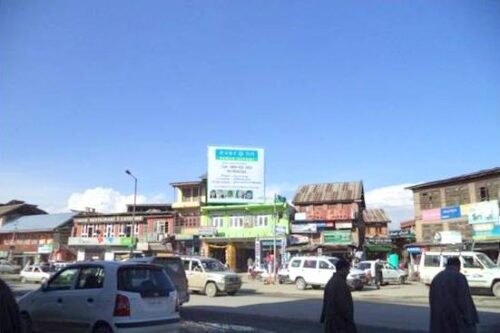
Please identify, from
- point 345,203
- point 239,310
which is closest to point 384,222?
point 345,203

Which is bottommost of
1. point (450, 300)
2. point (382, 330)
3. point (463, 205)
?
point (382, 330)

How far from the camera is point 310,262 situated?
32.6 meters

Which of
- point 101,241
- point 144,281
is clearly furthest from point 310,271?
point 101,241

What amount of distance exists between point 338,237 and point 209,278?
103ft

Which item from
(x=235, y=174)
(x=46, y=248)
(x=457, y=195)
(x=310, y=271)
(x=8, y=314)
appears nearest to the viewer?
(x=8, y=314)

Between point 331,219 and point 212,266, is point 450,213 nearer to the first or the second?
point 331,219

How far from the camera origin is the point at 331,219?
57.3m

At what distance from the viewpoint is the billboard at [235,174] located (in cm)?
4453

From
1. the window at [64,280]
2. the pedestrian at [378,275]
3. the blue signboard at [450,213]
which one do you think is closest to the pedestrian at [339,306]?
the window at [64,280]

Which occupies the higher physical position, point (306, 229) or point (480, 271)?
point (306, 229)

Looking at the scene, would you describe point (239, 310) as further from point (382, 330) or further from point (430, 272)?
point (430, 272)

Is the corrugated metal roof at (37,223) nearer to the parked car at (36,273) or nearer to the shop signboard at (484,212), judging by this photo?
the parked car at (36,273)

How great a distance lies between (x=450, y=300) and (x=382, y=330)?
6.56m

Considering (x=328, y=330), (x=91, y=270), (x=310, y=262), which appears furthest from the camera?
(x=310, y=262)
